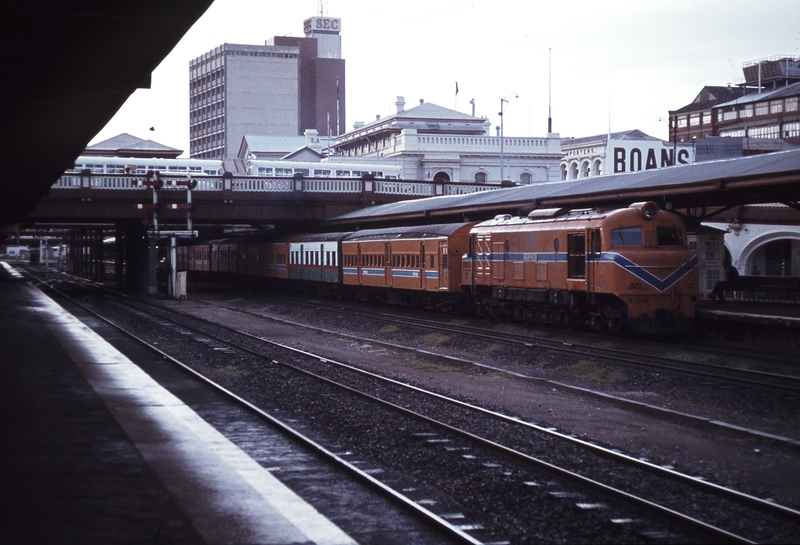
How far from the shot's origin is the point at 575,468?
406 inches

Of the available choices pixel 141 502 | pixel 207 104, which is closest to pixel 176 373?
pixel 141 502

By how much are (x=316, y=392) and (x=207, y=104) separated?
14803 centimetres

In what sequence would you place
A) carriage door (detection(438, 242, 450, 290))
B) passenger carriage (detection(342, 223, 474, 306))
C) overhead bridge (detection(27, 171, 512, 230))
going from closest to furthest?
carriage door (detection(438, 242, 450, 290)) → passenger carriage (detection(342, 223, 474, 306)) → overhead bridge (detection(27, 171, 512, 230))

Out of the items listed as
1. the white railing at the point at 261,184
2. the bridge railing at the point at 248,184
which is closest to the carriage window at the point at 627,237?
the bridge railing at the point at 248,184

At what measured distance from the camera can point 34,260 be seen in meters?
166

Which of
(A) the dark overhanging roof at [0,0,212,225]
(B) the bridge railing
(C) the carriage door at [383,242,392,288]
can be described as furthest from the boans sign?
(A) the dark overhanging roof at [0,0,212,225]

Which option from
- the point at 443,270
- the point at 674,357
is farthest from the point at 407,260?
the point at 674,357

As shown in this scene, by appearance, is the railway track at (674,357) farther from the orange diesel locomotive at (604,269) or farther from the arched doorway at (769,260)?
the arched doorway at (769,260)

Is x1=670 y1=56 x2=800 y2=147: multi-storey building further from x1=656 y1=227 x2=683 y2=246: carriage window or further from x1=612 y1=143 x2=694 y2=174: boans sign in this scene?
x1=656 y1=227 x2=683 y2=246: carriage window

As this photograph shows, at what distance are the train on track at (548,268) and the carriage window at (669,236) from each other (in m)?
0.03

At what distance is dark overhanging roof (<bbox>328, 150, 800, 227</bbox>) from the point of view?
21984 mm

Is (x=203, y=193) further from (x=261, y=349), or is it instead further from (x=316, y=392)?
(x=316, y=392)

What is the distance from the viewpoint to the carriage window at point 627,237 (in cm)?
2259

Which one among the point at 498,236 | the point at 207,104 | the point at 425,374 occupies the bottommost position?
the point at 425,374
